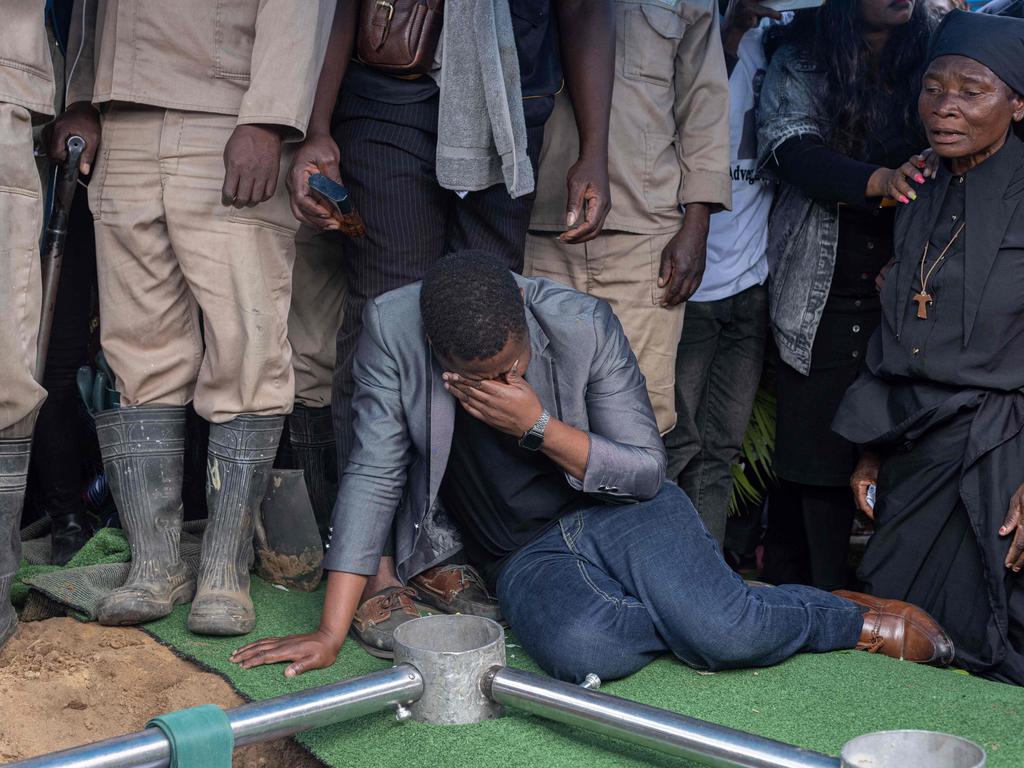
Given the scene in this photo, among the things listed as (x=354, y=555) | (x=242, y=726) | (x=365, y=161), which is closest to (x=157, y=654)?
(x=354, y=555)

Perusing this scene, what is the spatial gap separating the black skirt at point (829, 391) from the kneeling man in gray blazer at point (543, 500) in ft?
2.75

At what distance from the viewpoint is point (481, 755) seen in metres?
2.48

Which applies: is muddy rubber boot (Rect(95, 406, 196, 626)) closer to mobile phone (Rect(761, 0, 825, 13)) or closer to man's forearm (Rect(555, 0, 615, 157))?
man's forearm (Rect(555, 0, 615, 157))

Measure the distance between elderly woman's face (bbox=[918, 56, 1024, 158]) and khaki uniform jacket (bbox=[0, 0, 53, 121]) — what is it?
232 centimetres

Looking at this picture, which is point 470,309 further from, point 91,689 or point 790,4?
point 790,4

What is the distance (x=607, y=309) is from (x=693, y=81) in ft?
3.42

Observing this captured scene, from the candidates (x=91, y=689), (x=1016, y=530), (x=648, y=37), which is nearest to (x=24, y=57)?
(x=91, y=689)

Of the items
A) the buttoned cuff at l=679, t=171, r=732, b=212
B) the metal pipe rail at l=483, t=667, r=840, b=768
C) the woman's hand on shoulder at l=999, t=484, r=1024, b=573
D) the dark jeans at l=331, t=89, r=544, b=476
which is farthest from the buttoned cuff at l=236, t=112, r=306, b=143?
the woman's hand on shoulder at l=999, t=484, r=1024, b=573

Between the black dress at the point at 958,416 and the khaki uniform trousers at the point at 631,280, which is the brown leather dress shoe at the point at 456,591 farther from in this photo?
the black dress at the point at 958,416

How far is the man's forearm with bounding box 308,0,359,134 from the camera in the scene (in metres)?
3.23

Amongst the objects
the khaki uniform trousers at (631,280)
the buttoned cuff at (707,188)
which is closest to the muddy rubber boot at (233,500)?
the khaki uniform trousers at (631,280)

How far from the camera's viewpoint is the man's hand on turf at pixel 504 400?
2.84m

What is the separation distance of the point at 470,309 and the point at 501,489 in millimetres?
595

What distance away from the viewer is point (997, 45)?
3396 millimetres
